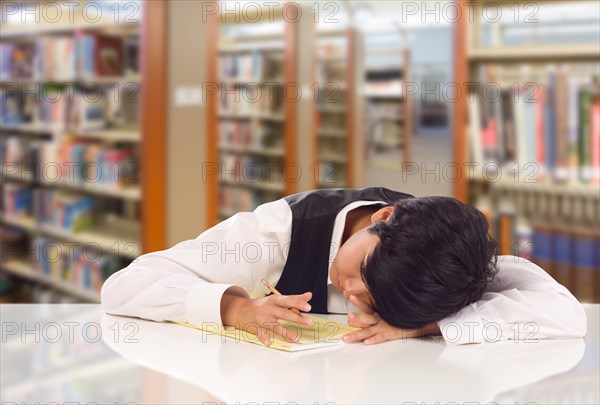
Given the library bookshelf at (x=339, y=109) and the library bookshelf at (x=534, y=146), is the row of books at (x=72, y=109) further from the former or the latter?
the library bookshelf at (x=534, y=146)

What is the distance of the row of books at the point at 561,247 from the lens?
9.07ft

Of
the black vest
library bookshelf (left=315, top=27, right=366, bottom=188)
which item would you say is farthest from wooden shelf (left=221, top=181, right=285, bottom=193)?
the black vest

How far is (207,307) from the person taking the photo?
1.03 meters

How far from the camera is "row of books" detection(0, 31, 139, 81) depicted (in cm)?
357

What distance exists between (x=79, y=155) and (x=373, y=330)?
120 inches

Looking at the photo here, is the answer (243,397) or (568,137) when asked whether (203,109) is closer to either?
(568,137)

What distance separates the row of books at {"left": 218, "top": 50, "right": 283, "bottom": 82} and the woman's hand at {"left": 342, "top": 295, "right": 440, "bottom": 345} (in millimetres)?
3797

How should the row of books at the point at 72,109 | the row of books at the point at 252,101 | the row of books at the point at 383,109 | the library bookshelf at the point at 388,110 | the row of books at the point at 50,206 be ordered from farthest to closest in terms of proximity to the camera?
the row of books at the point at 252,101
the row of books at the point at 383,109
the library bookshelf at the point at 388,110
the row of books at the point at 50,206
the row of books at the point at 72,109

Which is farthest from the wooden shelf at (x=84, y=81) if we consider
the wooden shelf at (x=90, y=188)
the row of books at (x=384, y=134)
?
the row of books at (x=384, y=134)

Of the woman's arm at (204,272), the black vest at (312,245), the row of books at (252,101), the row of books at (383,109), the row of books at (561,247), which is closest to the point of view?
the woman's arm at (204,272)

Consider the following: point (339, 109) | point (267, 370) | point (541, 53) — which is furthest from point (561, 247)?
point (339, 109)

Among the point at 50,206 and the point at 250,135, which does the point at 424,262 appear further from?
the point at 250,135

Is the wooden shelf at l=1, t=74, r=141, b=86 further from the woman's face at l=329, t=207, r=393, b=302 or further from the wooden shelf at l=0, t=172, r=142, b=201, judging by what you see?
the woman's face at l=329, t=207, r=393, b=302

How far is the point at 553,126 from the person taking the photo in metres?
2.56
